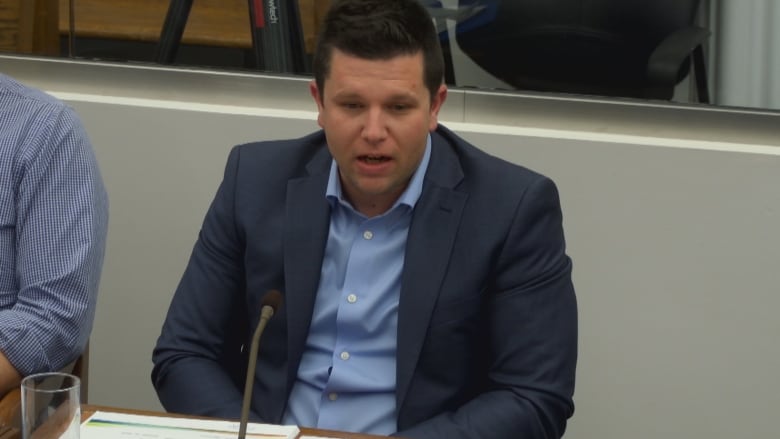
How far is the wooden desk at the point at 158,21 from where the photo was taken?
3436mm

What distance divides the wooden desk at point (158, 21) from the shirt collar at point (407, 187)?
101 cm

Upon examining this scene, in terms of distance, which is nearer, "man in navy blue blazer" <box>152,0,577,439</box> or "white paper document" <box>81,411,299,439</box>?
"white paper document" <box>81,411,299,439</box>

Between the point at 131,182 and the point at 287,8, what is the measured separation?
0.67 metres

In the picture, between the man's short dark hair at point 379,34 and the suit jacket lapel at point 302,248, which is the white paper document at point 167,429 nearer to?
the suit jacket lapel at point 302,248

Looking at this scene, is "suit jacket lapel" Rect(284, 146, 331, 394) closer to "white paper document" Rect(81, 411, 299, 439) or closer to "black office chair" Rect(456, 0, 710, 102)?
"white paper document" Rect(81, 411, 299, 439)

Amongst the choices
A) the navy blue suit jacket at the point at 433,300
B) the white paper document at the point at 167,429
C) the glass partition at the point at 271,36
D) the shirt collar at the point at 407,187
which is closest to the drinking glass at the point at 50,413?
the white paper document at the point at 167,429

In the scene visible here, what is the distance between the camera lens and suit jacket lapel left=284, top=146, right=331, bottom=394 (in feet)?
7.84

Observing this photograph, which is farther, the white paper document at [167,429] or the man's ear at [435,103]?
the man's ear at [435,103]

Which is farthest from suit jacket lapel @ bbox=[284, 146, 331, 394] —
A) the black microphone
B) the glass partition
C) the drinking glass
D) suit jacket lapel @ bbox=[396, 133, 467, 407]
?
the glass partition

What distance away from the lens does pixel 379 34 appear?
229 cm

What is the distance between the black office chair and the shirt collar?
3.02 feet

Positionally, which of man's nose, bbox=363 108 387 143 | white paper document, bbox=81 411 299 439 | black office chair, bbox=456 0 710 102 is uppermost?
black office chair, bbox=456 0 710 102

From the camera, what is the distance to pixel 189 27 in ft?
11.4

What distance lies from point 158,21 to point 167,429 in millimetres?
1785
